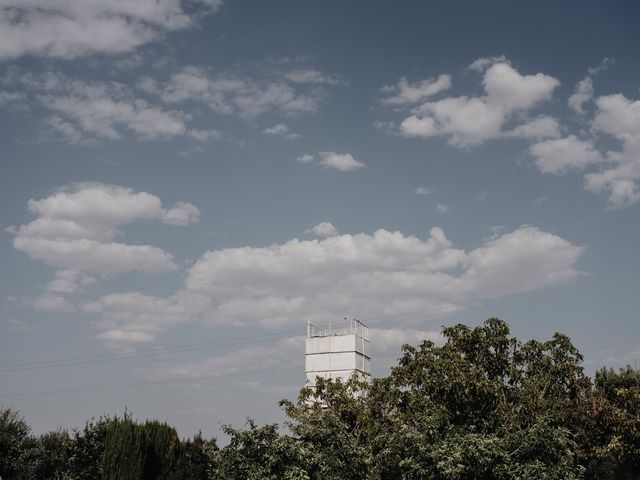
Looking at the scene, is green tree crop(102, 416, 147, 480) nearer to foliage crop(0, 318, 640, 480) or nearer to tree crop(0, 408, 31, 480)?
foliage crop(0, 318, 640, 480)

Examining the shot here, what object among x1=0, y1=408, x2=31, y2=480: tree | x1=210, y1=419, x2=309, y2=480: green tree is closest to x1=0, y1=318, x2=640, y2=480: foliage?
x1=210, y1=419, x2=309, y2=480: green tree

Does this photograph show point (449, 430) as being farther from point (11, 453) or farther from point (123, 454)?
point (11, 453)

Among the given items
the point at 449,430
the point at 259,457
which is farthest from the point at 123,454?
the point at 449,430

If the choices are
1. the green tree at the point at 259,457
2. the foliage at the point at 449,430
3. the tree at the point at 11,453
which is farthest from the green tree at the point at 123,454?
the tree at the point at 11,453

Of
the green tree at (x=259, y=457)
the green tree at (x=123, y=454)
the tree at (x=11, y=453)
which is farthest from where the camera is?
the tree at (x=11, y=453)

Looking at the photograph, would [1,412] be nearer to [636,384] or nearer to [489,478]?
[489,478]

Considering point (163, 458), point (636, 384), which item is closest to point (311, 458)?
point (163, 458)

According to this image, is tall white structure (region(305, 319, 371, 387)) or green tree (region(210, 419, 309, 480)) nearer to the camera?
green tree (region(210, 419, 309, 480))

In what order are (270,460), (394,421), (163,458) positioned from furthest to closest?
(163,458), (394,421), (270,460)

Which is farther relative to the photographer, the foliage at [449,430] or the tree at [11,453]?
the tree at [11,453]

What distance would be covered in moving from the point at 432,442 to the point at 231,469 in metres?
9.57

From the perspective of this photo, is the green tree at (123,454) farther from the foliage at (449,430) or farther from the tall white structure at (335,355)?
the tall white structure at (335,355)

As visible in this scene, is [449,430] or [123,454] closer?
[449,430]

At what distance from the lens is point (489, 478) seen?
2783 cm
